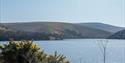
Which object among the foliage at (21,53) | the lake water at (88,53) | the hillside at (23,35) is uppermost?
the foliage at (21,53)

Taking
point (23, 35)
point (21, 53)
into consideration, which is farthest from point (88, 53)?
point (23, 35)

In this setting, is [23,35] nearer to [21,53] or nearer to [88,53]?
[88,53]

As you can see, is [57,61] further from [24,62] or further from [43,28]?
[43,28]

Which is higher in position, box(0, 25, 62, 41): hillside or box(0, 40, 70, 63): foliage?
box(0, 40, 70, 63): foliage

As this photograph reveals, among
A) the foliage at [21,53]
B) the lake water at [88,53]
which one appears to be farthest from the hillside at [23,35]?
the foliage at [21,53]

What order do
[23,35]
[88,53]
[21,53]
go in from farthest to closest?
1. [23,35]
2. [88,53]
3. [21,53]

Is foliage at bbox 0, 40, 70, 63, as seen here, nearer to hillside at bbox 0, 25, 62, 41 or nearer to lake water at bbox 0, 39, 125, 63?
lake water at bbox 0, 39, 125, 63

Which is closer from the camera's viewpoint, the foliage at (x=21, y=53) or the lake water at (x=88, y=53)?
the foliage at (x=21, y=53)

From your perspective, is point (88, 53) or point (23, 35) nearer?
point (88, 53)

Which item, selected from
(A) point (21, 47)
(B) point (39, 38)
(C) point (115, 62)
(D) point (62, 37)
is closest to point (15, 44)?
(A) point (21, 47)

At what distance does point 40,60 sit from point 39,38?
15174 cm

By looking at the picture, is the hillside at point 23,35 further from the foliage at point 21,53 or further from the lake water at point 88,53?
the foliage at point 21,53

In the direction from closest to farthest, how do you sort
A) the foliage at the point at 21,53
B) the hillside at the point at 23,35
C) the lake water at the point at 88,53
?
the foliage at the point at 21,53
the lake water at the point at 88,53
the hillside at the point at 23,35

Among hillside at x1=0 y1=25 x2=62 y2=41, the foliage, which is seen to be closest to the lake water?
hillside at x1=0 y1=25 x2=62 y2=41
